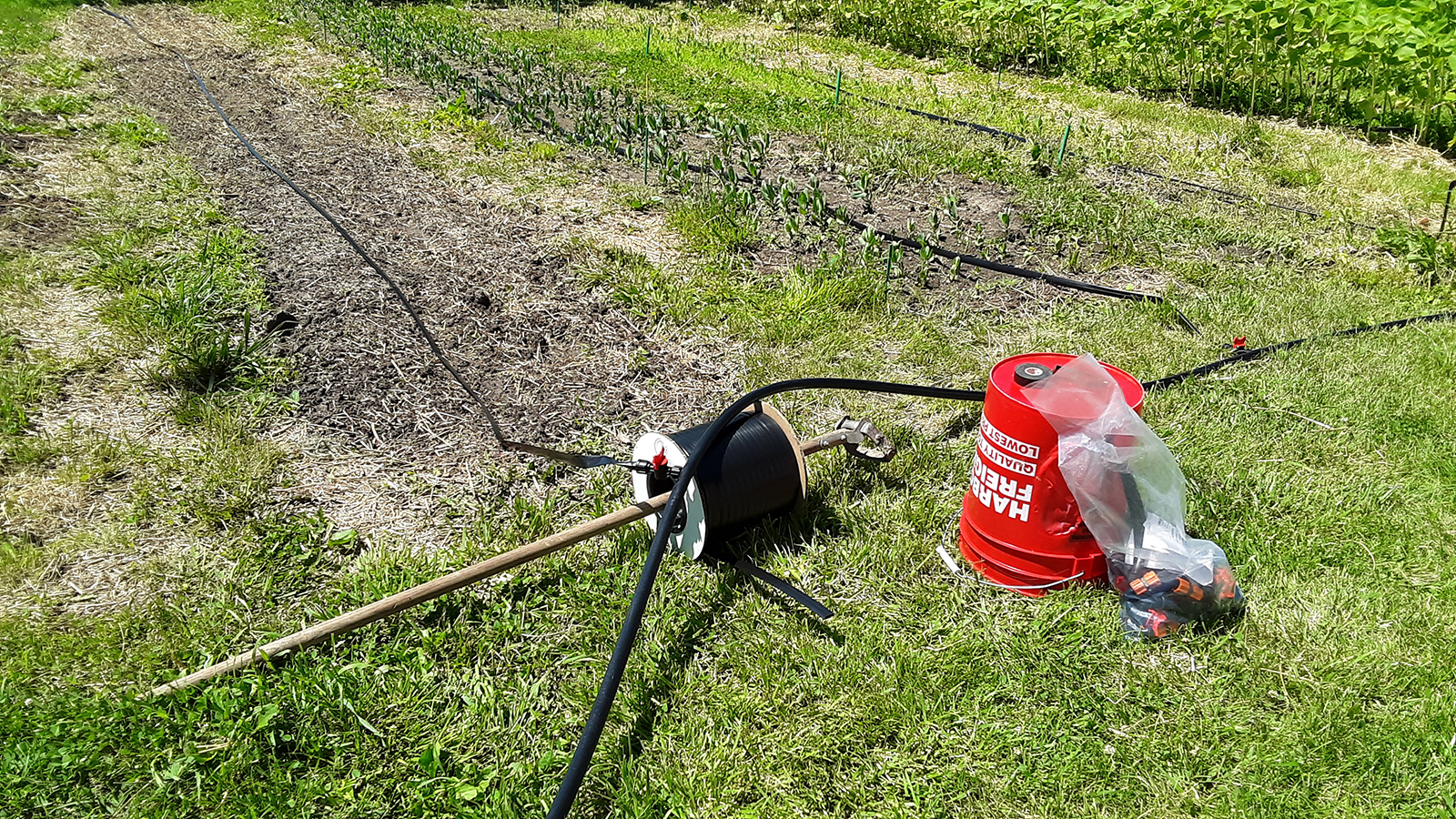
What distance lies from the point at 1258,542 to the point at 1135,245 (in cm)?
277

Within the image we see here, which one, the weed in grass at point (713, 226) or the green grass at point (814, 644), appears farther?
the weed in grass at point (713, 226)

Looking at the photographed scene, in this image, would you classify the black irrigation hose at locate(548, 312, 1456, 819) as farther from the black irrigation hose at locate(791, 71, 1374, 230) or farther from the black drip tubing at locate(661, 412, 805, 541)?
the black irrigation hose at locate(791, 71, 1374, 230)

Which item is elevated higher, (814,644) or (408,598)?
(408,598)

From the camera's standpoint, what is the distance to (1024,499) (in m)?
2.48

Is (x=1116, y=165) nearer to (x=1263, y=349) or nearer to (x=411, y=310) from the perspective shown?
(x=1263, y=349)

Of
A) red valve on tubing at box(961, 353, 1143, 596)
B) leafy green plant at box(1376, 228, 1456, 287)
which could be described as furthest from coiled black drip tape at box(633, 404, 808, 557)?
leafy green plant at box(1376, 228, 1456, 287)

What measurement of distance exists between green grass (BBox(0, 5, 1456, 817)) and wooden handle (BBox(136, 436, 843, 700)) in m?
0.05

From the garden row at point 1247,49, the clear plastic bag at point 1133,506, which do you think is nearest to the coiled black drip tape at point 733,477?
the clear plastic bag at point 1133,506

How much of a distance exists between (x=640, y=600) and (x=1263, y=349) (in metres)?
3.30

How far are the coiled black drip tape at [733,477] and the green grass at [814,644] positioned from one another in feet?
0.53

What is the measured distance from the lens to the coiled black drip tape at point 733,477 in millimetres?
2615

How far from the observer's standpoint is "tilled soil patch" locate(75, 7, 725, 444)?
354cm

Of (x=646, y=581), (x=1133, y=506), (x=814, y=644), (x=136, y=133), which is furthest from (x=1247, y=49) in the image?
(x=136, y=133)

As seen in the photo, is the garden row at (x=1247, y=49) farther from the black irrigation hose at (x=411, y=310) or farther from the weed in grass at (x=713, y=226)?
the black irrigation hose at (x=411, y=310)
